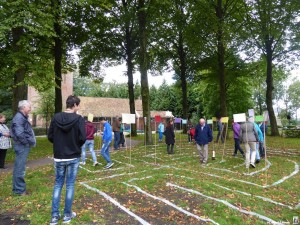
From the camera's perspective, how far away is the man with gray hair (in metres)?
6.28

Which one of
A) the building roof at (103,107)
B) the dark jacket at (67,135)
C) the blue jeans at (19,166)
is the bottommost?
the blue jeans at (19,166)

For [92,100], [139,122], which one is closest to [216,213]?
[139,122]

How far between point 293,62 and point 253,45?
4226 millimetres

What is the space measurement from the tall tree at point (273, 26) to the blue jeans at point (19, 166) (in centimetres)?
1730

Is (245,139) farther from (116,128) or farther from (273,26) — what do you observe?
(273,26)

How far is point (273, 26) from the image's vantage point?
63.5ft

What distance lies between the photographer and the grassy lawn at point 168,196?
5676mm

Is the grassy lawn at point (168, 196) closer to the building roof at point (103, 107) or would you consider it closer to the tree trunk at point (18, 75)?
the tree trunk at point (18, 75)

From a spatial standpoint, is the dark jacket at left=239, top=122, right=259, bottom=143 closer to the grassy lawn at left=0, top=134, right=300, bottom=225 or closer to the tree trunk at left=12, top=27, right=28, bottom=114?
the grassy lawn at left=0, top=134, right=300, bottom=225

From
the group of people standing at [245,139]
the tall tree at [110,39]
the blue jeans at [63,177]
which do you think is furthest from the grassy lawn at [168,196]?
the tall tree at [110,39]

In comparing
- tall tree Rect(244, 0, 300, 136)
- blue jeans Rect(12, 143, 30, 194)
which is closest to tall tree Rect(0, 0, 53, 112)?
blue jeans Rect(12, 143, 30, 194)

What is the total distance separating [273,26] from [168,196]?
56.3 ft

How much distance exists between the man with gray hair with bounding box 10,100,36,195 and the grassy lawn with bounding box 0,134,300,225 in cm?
38

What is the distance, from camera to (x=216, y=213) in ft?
19.6
